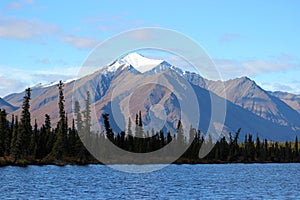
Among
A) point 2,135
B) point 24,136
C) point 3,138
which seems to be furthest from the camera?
point 2,135

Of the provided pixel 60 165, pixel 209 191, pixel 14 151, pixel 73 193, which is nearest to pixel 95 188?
pixel 73 193

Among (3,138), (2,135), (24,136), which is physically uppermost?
(2,135)

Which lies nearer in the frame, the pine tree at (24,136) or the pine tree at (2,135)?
the pine tree at (24,136)

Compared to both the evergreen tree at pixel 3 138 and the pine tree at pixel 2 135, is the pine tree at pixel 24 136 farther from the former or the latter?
the pine tree at pixel 2 135

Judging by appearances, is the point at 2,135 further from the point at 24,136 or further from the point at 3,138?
the point at 24,136

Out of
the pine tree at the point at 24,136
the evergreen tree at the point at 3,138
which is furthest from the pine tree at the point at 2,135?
the pine tree at the point at 24,136

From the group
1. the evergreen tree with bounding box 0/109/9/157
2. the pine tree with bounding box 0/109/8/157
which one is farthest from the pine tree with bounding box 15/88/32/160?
the pine tree with bounding box 0/109/8/157

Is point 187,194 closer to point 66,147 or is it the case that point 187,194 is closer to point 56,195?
point 56,195

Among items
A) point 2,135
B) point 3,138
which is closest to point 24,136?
point 3,138

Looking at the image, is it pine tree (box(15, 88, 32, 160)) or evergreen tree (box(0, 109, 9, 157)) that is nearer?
pine tree (box(15, 88, 32, 160))

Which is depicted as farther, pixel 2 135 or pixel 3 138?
pixel 2 135

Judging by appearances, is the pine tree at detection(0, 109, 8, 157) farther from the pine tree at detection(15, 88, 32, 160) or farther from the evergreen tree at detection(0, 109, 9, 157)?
the pine tree at detection(15, 88, 32, 160)

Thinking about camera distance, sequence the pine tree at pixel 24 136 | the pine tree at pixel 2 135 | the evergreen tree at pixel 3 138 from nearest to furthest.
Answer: the pine tree at pixel 24 136 → the evergreen tree at pixel 3 138 → the pine tree at pixel 2 135

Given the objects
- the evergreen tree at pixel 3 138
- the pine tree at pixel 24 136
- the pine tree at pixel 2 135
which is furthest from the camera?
the pine tree at pixel 2 135
